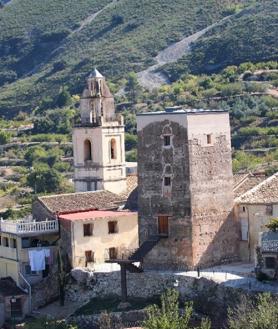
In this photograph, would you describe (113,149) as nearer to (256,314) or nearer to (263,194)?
(263,194)

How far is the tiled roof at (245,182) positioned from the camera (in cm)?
4853

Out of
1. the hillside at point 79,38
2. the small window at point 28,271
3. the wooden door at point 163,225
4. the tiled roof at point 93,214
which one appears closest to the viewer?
the wooden door at point 163,225

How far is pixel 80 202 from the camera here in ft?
168

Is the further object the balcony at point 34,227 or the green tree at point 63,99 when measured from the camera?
the green tree at point 63,99

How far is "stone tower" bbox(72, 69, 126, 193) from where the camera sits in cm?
5600

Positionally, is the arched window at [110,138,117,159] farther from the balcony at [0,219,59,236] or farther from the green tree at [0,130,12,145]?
the green tree at [0,130,12,145]

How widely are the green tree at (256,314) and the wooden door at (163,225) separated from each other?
6.56m

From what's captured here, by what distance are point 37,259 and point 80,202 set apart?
147 inches

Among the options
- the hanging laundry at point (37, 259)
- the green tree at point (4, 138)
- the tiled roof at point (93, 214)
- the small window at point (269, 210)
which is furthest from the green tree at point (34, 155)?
the small window at point (269, 210)

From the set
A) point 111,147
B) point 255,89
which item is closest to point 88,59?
point 255,89

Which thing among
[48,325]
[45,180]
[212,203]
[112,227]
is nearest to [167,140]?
[212,203]

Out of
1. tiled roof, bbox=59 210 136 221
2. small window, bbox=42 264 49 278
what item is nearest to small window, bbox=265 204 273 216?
tiled roof, bbox=59 210 136 221

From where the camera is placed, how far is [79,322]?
145ft

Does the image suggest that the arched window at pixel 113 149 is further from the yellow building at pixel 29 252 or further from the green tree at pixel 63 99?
the green tree at pixel 63 99
